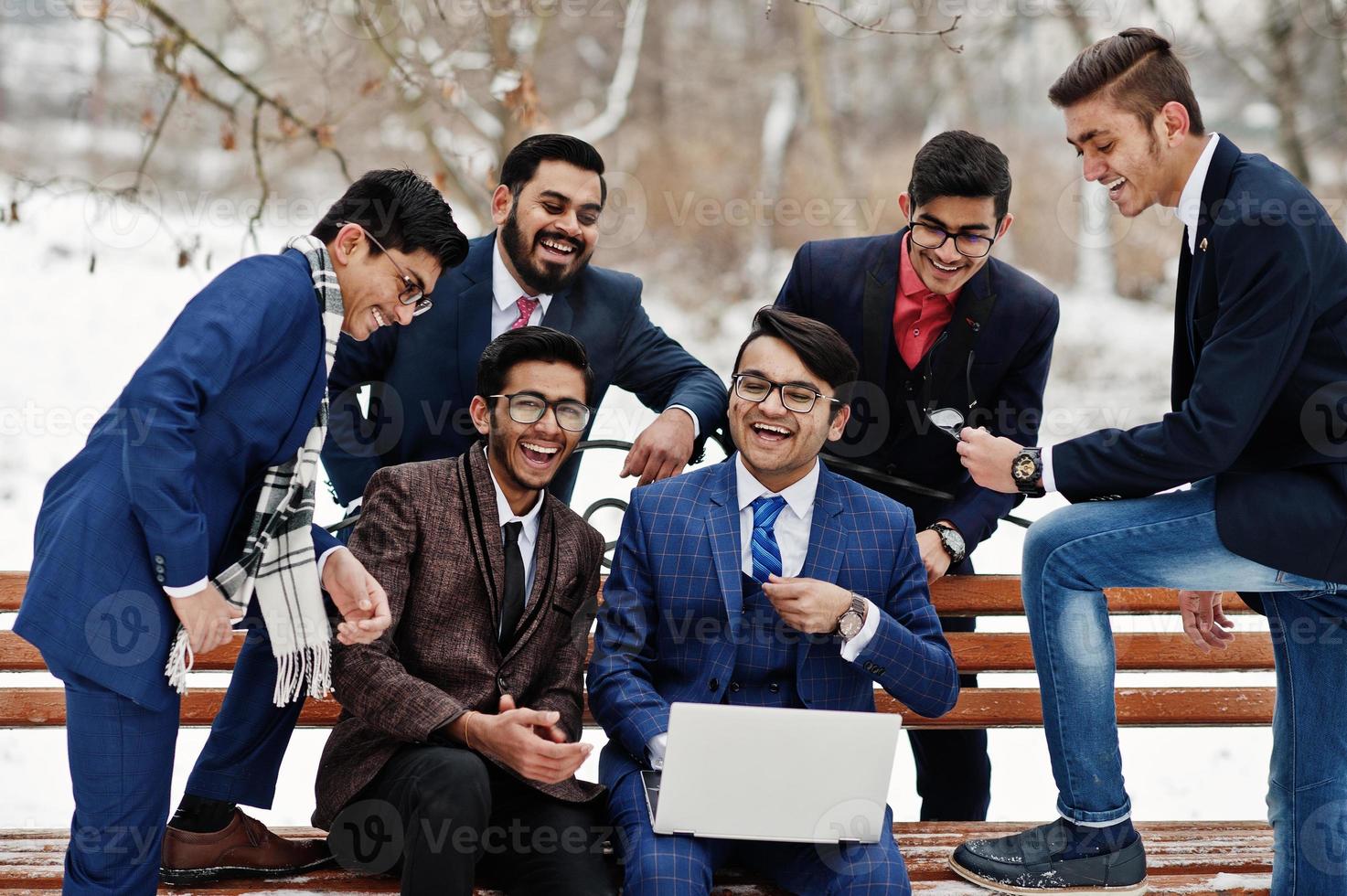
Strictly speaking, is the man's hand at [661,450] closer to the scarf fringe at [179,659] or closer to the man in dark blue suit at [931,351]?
the man in dark blue suit at [931,351]

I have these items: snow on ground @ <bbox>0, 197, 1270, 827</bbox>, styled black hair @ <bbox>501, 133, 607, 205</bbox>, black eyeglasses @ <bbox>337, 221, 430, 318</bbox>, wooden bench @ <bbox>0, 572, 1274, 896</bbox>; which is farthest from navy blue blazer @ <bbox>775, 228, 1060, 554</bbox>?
snow on ground @ <bbox>0, 197, 1270, 827</bbox>

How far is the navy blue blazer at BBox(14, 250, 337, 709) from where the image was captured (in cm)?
247

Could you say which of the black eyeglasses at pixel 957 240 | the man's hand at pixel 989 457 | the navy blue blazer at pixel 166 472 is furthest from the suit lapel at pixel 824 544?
the navy blue blazer at pixel 166 472

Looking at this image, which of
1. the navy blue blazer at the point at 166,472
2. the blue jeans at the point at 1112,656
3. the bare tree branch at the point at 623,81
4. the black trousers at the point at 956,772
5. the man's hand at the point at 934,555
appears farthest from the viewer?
the bare tree branch at the point at 623,81

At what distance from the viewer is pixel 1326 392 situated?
274 centimetres

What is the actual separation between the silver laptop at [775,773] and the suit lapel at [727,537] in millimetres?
386

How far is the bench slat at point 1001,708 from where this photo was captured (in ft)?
12.0

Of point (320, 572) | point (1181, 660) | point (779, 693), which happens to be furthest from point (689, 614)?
point (1181, 660)

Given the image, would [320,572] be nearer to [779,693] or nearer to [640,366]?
[779,693]

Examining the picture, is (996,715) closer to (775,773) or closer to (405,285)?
(775,773)

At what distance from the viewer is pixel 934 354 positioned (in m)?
3.76

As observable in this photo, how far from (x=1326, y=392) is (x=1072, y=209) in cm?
930

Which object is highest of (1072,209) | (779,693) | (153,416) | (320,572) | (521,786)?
(1072,209)

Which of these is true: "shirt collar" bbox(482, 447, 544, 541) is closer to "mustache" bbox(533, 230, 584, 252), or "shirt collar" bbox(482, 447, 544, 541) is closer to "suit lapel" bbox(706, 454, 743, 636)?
"suit lapel" bbox(706, 454, 743, 636)
